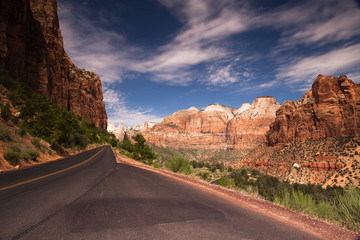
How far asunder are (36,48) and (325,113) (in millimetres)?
107811

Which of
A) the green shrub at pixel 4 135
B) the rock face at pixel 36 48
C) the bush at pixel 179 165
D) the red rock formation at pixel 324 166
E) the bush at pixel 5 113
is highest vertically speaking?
the rock face at pixel 36 48

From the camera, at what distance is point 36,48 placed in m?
39.0

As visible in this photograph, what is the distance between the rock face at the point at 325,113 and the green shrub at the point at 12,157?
91.0 meters

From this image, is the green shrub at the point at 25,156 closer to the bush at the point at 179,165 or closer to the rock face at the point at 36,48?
the bush at the point at 179,165

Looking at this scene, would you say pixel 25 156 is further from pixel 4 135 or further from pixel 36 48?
pixel 36 48

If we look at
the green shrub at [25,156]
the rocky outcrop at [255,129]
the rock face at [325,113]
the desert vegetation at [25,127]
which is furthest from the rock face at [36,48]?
the rocky outcrop at [255,129]

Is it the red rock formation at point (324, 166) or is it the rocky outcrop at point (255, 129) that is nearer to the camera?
the red rock formation at point (324, 166)

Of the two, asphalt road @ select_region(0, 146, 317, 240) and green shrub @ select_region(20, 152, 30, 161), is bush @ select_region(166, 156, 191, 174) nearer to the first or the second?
asphalt road @ select_region(0, 146, 317, 240)

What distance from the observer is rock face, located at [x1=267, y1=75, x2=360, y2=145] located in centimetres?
7208

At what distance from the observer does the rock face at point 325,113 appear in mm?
72081

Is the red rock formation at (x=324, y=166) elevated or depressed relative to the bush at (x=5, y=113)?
depressed

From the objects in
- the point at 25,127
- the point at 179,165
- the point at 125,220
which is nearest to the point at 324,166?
the point at 179,165

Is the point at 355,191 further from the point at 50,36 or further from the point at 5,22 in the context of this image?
the point at 50,36

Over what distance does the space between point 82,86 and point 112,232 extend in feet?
311
